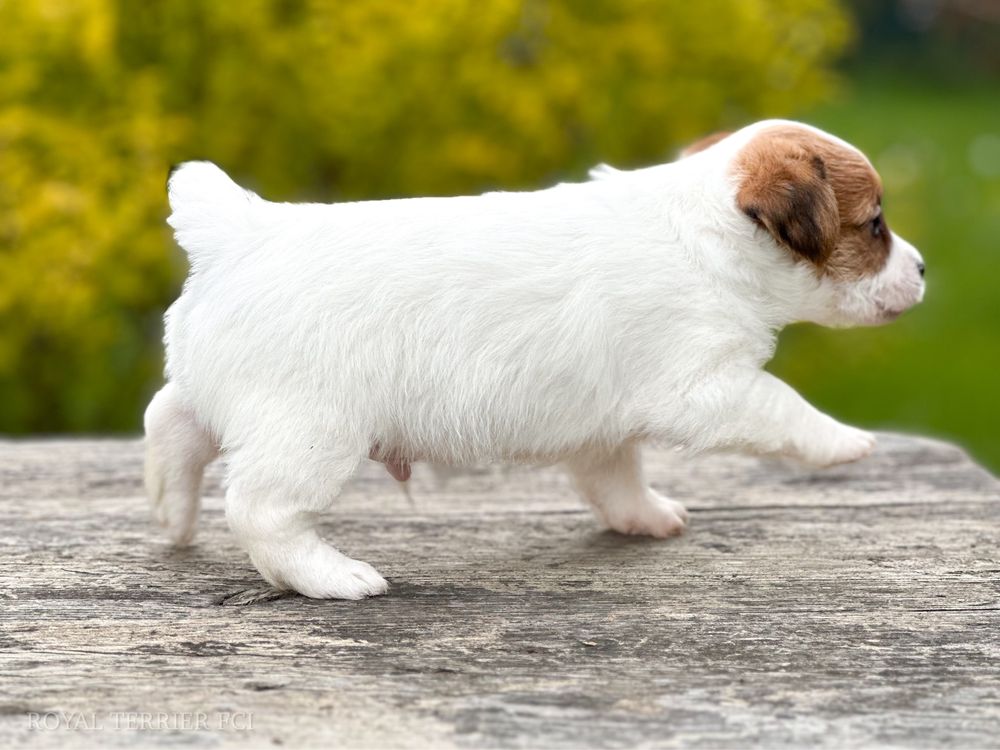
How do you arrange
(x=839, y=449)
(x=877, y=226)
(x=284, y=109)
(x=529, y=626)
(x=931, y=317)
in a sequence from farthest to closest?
1. (x=931, y=317)
2. (x=284, y=109)
3. (x=877, y=226)
4. (x=839, y=449)
5. (x=529, y=626)

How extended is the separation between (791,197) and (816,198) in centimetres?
6

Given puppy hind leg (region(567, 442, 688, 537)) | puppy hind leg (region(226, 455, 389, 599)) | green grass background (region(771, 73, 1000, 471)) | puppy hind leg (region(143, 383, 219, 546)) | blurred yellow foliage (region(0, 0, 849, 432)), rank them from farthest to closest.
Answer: green grass background (region(771, 73, 1000, 471))
blurred yellow foliage (region(0, 0, 849, 432))
puppy hind leg (region(567, 442, 688, 537))
puppy hind leg (region(143, 383, 219, 546))
puppy hind leg (region(226, 455, 389, 599))

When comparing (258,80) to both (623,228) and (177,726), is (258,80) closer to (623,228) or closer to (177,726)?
(623,228)

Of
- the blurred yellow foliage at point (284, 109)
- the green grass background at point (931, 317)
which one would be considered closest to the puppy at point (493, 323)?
the blurred yellow foliage at point (284, 109)

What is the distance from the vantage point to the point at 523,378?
8.42 feet

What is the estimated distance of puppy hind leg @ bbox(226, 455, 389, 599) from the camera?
98.7 inches

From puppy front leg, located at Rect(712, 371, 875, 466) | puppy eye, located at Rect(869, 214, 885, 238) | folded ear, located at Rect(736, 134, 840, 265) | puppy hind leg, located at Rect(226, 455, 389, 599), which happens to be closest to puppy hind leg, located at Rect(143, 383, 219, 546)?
puppy hind leg, located at Rect(226, 455, 389, 599)

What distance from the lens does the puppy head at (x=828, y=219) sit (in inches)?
103

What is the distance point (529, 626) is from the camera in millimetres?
2461

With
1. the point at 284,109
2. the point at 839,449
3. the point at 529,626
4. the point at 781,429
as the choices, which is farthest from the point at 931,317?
the point at 529,626

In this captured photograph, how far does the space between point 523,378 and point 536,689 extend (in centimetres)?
67

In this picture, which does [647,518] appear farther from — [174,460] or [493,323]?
[174,460]

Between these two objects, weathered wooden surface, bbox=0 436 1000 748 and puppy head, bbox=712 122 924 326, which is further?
puppy head, bbox=712 122 924 326

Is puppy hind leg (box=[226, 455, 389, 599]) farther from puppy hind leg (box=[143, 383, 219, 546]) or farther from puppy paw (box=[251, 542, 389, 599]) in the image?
puppy hind leg (box=[143, 383, 219, 546])
